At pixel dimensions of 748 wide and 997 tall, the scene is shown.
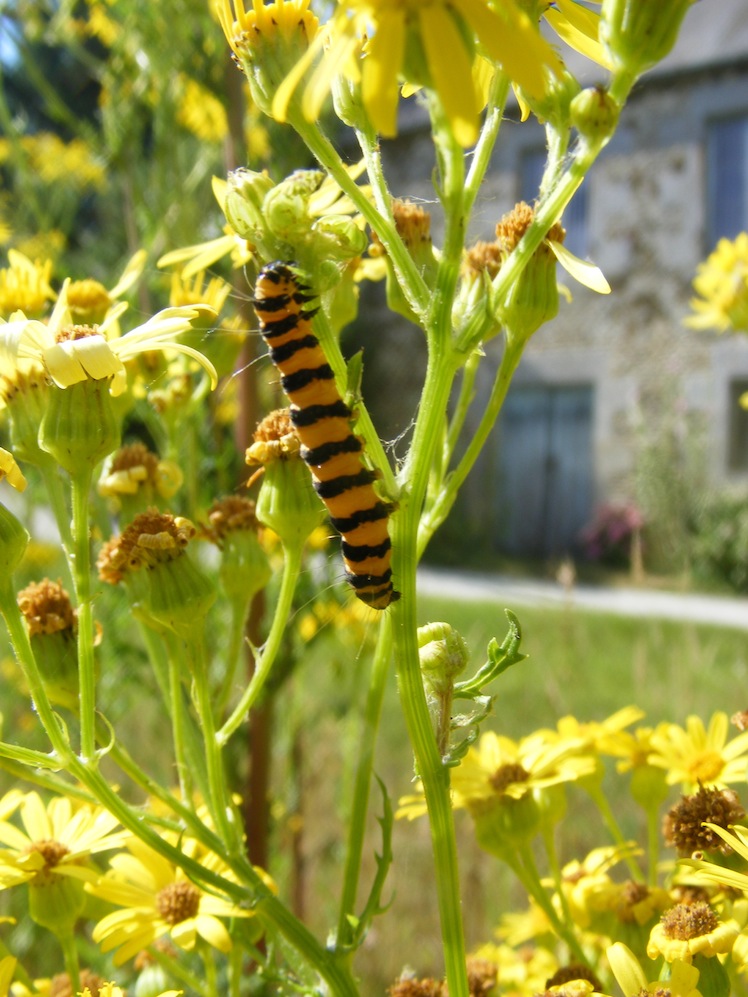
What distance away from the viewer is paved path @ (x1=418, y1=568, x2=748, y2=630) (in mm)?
8656

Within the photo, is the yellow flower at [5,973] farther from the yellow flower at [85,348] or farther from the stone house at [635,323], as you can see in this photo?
the stone house at [635,323]

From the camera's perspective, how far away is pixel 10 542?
44.4 inches

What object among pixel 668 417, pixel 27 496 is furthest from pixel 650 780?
pixel 668 417

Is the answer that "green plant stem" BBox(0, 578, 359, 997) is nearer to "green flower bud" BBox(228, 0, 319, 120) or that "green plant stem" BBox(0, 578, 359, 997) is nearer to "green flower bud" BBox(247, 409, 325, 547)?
"green flower bud" BBox(247, 409, 325, 547)

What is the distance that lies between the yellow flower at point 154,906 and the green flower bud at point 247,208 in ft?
2.45

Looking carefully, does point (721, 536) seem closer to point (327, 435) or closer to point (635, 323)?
point (635, 323)

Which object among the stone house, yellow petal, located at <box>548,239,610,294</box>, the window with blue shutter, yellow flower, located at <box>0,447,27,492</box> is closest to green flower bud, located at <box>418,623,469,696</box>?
yellow petal, located at <box>548,239,610,294</box>

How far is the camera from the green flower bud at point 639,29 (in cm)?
87

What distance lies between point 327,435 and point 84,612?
0.34 metres

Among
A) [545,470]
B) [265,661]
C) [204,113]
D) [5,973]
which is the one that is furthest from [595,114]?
[545,470]

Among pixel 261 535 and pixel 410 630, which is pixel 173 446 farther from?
pixel 410 630

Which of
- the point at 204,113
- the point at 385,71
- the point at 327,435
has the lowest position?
the point at 327,435

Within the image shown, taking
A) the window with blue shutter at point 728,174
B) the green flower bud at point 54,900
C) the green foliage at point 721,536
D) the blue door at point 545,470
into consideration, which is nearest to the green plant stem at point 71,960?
the green flower bud at point 54,900

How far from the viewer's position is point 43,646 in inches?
51.0
